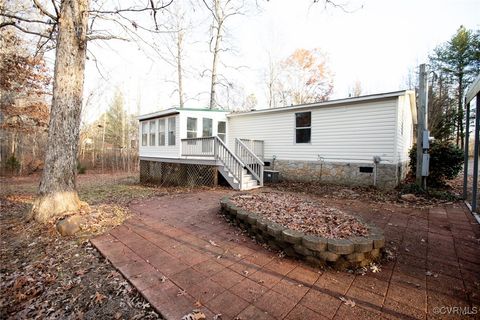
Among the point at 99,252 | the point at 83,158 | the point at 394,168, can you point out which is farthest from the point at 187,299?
the point at 83,158

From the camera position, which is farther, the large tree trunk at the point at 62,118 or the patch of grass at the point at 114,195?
the patch of grass at the point at 114,195

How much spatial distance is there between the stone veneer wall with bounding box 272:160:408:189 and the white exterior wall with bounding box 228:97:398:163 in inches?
8.8

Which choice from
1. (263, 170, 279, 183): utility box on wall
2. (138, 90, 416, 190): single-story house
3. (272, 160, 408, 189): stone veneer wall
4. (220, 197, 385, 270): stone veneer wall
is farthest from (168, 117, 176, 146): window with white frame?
(220, 197, 385, 270): stone veneer wall

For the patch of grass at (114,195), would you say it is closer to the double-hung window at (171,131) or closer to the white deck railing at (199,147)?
the white deck railing at (199,147)

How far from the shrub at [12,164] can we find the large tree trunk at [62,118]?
1500 cm

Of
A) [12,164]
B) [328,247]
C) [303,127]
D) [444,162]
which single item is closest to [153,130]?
[303,127]

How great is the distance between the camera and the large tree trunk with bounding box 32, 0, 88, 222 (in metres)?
4.31

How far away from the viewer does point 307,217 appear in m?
3.64

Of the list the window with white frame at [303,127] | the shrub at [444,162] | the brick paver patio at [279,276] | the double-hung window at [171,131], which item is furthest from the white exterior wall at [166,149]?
the shrub at [444,162]

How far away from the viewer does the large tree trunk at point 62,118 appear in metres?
4.31

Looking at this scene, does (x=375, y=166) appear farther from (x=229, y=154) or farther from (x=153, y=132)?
(x=153, y=132)

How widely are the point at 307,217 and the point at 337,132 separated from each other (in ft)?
20.1

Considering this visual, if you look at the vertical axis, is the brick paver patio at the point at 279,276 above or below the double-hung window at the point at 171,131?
below

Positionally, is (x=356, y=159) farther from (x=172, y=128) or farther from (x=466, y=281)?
(x=172, y=128)
